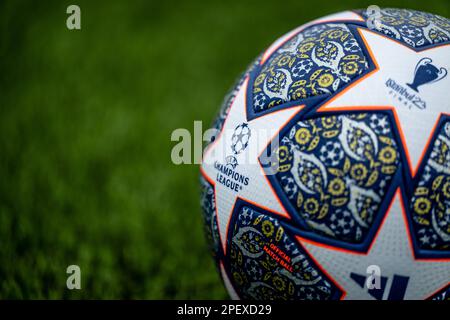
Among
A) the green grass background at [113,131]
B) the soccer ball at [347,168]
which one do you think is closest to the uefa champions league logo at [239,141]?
the soccer ball at [347,168]

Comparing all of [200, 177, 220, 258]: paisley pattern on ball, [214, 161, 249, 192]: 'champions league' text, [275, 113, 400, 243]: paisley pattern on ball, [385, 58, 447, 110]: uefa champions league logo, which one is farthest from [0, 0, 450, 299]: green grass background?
[385, 58, 447, 110]: uefa champions league logo

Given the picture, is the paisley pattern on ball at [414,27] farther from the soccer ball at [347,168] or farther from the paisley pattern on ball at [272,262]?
the paisley pattern on ball at [272,262]

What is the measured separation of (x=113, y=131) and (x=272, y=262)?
7.09 feet

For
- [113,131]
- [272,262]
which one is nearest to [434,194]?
[272,262]

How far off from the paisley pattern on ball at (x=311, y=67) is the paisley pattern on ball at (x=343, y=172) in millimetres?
118

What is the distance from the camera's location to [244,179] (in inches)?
57.5

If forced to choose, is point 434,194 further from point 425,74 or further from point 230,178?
point 230,178

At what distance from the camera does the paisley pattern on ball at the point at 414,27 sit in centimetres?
144

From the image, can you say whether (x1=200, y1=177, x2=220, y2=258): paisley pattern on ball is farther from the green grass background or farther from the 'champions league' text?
the green grass background

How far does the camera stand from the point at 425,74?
1.36 meters

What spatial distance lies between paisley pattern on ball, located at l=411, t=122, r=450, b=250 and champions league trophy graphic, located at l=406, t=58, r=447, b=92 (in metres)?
0.14

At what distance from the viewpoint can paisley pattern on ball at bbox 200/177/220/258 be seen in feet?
5.21
